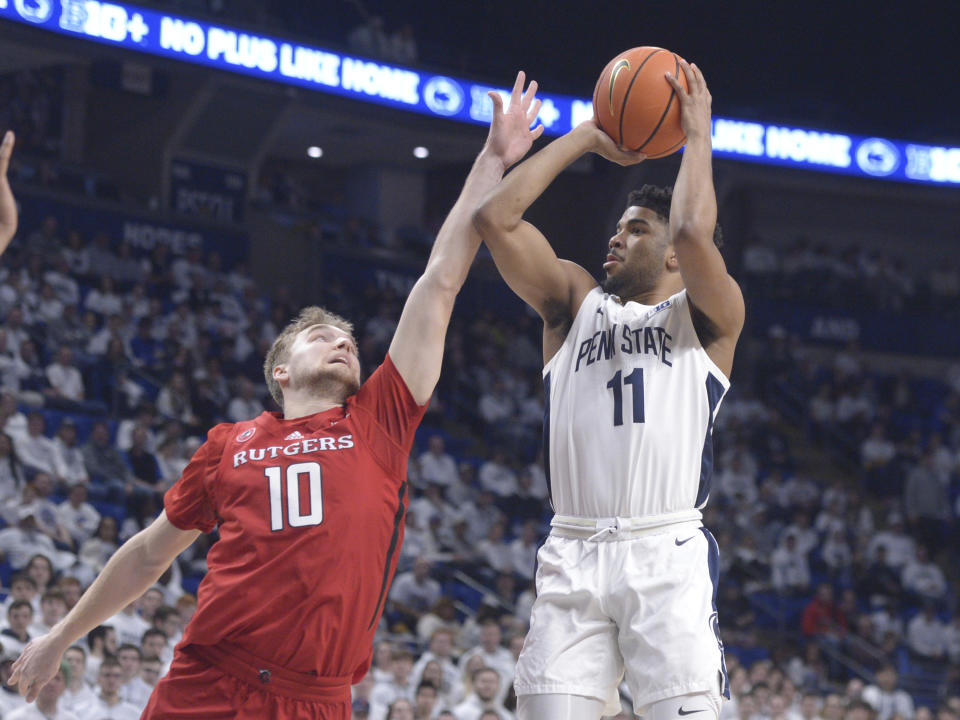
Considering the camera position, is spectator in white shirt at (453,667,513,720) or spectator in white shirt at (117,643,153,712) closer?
spectator in white shirt at (117,643,153,712)

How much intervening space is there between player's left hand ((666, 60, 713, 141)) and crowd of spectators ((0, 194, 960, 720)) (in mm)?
6210

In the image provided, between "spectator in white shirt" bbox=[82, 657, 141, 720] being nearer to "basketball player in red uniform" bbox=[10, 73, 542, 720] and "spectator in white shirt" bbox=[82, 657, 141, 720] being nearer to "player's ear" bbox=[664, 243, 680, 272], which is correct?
"basketball player in red uniform" bbox=[10, 73, 542, 720]

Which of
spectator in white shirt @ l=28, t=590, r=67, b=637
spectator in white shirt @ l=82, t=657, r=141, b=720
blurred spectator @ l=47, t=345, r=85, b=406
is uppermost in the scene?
blurred spectator @ l=47, t=345, r=85, b=406

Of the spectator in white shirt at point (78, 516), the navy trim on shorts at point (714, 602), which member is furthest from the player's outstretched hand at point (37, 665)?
the spectator in white shirt at point (78, 516)

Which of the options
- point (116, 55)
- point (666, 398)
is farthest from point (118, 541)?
point (666, 398)

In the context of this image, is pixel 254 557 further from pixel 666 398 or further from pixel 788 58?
pixel 788 58

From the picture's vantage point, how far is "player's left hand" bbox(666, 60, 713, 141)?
4.29 metres

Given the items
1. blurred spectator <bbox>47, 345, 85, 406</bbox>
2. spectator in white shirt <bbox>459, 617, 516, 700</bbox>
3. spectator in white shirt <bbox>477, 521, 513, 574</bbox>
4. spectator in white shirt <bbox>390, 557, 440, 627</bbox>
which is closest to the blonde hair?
spectator in white shirt <bbox>459, 617, 516, 700</bbox>

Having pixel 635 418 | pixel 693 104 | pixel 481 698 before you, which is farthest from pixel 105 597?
pixel 481 698

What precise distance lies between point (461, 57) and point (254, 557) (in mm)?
15942

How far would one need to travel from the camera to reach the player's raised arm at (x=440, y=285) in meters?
4.02

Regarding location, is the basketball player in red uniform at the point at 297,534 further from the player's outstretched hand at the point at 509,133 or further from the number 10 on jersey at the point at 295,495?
the player's outstretched hand at the point at 509,133

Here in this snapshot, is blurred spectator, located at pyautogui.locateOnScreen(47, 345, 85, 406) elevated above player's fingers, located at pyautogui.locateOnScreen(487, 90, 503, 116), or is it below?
below

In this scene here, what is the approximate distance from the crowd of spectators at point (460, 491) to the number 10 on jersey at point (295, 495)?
18.7 ft
